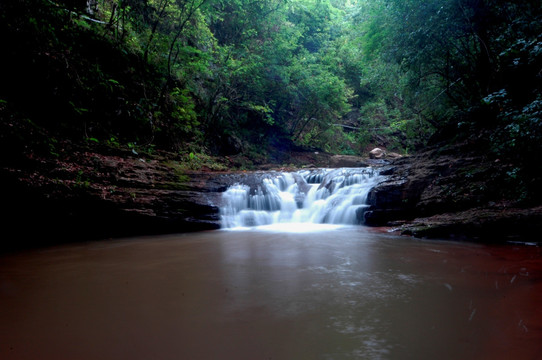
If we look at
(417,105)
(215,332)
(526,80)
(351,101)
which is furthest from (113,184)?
(351,101)

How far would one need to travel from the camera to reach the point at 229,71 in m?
13.3

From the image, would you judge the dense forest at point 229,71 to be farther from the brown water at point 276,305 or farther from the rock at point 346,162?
the rock at point 346,162

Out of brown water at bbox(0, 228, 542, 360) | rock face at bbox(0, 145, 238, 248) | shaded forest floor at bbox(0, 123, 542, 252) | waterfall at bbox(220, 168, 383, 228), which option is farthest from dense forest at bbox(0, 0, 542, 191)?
waterfall at bbox(220, 168, 383, 228)

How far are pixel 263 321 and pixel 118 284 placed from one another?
6.16ft

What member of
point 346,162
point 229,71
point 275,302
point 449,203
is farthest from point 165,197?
point 346,162

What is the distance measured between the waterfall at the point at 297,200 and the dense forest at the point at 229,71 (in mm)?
3166

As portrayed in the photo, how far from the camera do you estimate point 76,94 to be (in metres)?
7.70

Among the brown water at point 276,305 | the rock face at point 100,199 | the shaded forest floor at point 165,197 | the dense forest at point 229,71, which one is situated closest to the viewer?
the brown water at point 276,305

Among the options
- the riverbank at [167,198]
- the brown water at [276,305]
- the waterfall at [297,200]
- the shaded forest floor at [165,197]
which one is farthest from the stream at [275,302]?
the waterfall at [297,200]

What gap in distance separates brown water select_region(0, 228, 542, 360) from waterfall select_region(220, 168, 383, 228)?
3827mm

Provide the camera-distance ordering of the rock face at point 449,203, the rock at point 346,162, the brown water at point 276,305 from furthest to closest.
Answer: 1. the rock at point 346,162
2. the rock face at point 449,203
3. the brown water at point 276,305

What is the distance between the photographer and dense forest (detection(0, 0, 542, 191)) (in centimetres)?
594

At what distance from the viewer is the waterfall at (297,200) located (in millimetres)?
8430

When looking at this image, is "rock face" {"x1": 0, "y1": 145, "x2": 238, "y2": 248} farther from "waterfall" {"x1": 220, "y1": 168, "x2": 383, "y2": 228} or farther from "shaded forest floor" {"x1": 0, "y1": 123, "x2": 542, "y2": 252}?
"waterfall" {"x1": 220, "y1": 168, "x2": 383, "y2": 228}
